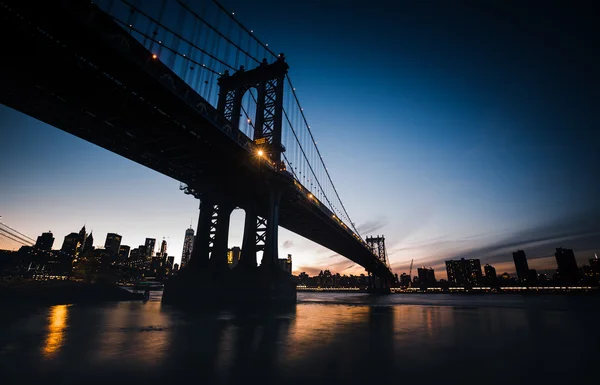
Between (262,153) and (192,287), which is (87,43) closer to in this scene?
(262,153)

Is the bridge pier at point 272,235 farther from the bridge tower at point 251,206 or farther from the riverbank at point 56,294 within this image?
the riverbank at point 56,294

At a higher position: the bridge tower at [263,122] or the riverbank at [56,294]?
the bridge tower at [263,122]

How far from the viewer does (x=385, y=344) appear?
377 inches

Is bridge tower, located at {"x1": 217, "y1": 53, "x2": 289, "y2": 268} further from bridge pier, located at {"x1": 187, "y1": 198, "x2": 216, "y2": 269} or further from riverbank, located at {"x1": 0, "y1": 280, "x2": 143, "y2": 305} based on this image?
riverbank, located at {"x1": 0, "y1": 280, "x2": 143, "y2": 305}

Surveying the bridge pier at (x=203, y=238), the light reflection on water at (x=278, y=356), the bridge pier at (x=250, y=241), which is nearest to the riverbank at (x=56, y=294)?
the bridge pier at (x=203, y=238)

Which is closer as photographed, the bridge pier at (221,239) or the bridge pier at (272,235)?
the bridge pier at (272,235)

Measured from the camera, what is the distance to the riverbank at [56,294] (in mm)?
28047

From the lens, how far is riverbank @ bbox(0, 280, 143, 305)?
2805 cm

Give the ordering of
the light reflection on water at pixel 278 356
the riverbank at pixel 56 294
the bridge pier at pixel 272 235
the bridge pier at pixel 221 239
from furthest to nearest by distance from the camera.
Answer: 1. the bridge pier at pixel 221 239
2. the bridge pier at pixel 272 235
3. the riverbank at pixel 56 294
4. the light reflection on water at pixel 278 356

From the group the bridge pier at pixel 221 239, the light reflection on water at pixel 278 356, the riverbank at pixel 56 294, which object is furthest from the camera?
the bridge pier at pixel 221 239

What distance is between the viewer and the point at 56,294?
30141 millimetres

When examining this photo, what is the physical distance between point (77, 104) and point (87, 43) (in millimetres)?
6955

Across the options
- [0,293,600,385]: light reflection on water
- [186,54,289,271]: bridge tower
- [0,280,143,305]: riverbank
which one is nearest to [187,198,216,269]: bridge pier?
[186,54,289,271]: bridge tower

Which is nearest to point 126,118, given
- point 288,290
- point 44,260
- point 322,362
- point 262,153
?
point 262,153
